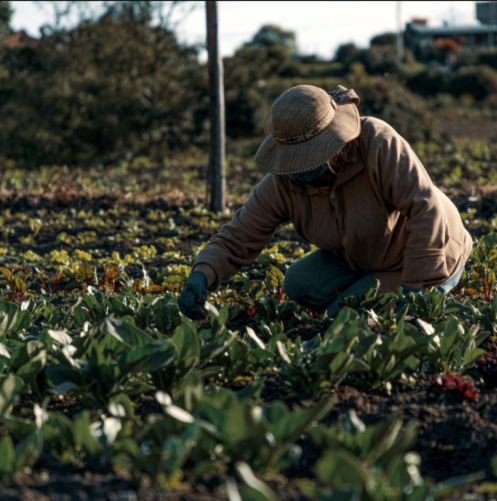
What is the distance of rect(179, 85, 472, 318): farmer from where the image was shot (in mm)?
4414

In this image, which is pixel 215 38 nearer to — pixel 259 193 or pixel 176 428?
pixel 259 193

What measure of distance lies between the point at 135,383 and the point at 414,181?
1770 mm

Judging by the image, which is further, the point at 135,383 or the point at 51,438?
the point at 135,383

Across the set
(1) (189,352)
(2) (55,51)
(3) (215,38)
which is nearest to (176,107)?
(2) (55,51)

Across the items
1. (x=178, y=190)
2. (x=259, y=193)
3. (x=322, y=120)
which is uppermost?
(x=322, y=120)

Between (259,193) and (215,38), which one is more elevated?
(215,38)

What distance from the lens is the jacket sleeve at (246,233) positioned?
16.2 ft

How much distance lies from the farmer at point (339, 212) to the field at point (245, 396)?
23cm

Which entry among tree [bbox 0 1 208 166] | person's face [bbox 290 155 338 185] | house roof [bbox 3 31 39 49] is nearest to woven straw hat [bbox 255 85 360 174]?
person's face [bbox 290 155 338 185]

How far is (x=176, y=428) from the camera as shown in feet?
8.85

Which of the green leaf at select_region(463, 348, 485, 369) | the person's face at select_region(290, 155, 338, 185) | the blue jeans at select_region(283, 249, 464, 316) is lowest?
the blue jeans at select_region(283, 249, 464, 316)

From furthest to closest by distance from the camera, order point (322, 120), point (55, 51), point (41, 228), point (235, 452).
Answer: point (55, 51) → point (41, 228) → point (322, 120) → point (235, 452)

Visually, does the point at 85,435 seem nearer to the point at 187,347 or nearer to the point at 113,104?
the point at 187,347

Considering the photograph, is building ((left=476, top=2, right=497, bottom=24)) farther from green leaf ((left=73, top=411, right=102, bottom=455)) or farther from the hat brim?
green leaf ((left=73, top=411, right=102, bottom=455))
